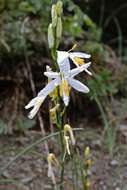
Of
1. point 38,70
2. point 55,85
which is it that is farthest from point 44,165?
point 55,85

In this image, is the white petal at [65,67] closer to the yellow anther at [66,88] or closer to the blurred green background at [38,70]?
the yellow anther at [66,88]

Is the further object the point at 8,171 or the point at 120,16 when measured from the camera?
the point at 120,16

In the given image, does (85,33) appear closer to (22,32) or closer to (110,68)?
(110,68)

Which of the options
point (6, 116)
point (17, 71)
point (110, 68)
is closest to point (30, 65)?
point (17, 71)

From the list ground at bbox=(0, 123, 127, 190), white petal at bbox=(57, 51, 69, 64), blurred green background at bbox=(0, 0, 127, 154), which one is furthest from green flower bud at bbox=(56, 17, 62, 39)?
blurred green background at bbox=(0, 0, 127, 154)

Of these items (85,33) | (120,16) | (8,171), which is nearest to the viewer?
(8,171)

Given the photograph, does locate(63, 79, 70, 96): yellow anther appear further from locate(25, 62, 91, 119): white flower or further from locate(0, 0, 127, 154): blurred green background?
locate(0, 0, 127, 154): blurred green background

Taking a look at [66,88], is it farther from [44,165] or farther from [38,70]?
[38,70]

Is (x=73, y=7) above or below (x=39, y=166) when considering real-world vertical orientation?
above
